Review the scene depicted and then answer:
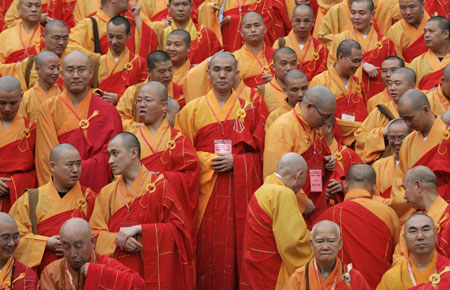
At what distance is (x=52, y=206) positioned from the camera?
30.6ft

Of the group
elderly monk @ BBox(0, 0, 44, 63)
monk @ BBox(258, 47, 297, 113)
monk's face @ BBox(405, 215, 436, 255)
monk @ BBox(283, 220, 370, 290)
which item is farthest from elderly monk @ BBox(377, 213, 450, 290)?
elderly monk @ BBox(0, 0, 44, 63)

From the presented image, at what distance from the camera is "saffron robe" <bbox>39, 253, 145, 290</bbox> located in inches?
331

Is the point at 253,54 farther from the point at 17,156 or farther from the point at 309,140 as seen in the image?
the point at 17,156

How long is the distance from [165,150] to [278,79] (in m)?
2.04

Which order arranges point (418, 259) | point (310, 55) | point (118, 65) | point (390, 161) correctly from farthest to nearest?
point (310, 55) < point (118, 65) < point (390, 161) < point (418, 259)

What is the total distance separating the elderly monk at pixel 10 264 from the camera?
8.54m

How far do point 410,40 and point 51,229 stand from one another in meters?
5.46

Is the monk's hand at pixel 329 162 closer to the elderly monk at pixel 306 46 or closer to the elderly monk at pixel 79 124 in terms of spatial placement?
the elderly monk at pixel 79 124

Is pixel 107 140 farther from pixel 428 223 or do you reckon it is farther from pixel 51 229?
pixel 428 223

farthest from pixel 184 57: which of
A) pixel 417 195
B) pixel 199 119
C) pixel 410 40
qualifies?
pixel 417 195

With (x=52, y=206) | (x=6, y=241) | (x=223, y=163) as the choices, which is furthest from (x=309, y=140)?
(x=6, y=241)

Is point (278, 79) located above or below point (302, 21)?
below

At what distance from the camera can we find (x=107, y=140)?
10.2 m

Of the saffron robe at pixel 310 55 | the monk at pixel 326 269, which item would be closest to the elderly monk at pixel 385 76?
the saffron robe at pixel 310 55
